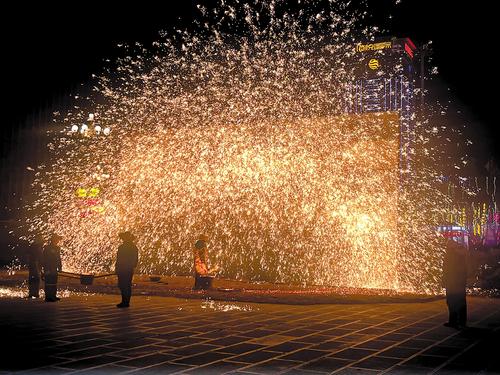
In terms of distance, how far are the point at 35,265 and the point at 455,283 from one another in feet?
30.1

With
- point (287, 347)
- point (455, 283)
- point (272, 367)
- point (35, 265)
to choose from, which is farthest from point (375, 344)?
point (35, 265)

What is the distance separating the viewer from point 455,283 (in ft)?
28.6

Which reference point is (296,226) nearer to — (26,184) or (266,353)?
(266,353)

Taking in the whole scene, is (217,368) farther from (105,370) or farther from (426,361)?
(426,361)

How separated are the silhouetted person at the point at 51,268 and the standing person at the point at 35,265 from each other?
0.47 m

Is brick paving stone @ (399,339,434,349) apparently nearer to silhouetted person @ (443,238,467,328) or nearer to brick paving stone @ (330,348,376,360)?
brick paving stone @ (330,348,376,360)

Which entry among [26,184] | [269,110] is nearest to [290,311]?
[269,110]

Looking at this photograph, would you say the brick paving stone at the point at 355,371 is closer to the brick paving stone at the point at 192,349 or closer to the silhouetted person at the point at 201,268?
the brick paving stone at the point at 192,349

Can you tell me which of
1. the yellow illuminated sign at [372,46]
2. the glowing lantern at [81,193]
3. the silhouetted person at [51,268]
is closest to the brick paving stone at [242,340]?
the silhouetted person at [51,268]

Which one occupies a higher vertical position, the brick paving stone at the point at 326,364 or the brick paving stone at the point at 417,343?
the brick paving stone at the point at 417,343

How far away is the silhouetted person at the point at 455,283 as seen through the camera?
845 cm

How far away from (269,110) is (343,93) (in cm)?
247

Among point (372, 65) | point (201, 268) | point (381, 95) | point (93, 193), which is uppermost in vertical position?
point (372, 65)

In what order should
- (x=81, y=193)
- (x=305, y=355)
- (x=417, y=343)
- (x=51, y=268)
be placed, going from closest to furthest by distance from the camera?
(x=305, y=355) → (x=417, y=343) → (x=51, y=268) → (x=81, y=193)
